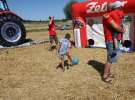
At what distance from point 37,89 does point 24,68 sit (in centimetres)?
283

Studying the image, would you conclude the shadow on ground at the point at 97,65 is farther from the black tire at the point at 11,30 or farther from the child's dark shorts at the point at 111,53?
the black tire at the point at 11,30

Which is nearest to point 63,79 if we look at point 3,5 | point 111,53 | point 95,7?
point 111,53

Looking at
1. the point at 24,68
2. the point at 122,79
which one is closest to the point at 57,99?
the point at 122,79

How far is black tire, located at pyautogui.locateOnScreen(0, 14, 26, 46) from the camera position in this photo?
17203mm

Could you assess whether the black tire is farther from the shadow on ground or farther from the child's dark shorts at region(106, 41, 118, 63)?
the child's dark shorts at region(106, 41, 118, 63)

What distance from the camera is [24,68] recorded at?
1189 cm

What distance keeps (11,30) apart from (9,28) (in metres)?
0.16

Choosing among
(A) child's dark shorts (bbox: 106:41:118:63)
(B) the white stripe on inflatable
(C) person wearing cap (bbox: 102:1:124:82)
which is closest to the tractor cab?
(B) the white stripe on inflatable

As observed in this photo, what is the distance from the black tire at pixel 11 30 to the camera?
17203mm

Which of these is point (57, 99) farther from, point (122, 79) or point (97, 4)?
point (97, 4)

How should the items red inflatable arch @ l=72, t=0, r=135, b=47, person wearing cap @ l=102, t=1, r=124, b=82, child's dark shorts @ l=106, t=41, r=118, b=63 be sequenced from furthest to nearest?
red inflatable arch @ l=72, t=0, r=135, b=47, child's dark shorts @ l=106, t=41, r=118, b=63, person wearing cap @ l=102, t=1, r=124, b=82

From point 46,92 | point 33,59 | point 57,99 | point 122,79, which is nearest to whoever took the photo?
point 57,99

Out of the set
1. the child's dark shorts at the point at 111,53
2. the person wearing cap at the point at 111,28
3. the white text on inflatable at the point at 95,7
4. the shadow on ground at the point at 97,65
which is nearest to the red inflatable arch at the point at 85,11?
the white text on inflatable at the point at 95,7

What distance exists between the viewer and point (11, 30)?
17.5m
